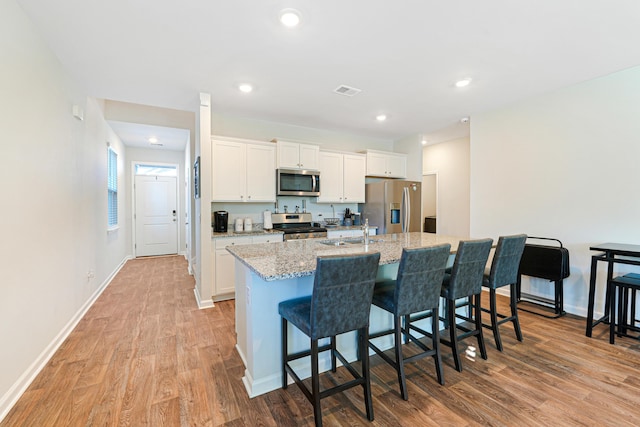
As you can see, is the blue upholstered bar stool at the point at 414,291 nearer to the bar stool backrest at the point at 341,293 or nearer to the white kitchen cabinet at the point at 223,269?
the bar stool backrest at the point at 341,293

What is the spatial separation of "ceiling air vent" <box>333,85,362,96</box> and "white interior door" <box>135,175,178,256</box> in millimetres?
5311

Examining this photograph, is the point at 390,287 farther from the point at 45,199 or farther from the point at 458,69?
the point at 45,199

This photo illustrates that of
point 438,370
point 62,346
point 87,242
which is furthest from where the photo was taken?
point 87,242

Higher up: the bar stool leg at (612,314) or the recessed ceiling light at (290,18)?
the recessed ceiling light at (290,18)

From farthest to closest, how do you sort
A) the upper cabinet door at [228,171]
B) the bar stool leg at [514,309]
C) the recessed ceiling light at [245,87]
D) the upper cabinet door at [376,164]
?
the upper cabinet door at [376,164], the upper cabinet door at [228,171], the recessed ceiling light at [245,87], the bar stool leg at [514,309]

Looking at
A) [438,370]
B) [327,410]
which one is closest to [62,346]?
[327,410]

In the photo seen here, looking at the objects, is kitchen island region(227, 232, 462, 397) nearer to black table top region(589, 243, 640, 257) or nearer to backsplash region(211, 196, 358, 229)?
black table top region(589, 243, 640, 257)

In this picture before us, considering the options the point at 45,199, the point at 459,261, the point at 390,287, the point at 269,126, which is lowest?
the point at 390,287

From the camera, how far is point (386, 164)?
5.41 m

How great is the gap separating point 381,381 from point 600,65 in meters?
3.58

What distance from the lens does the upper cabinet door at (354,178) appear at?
199 inches

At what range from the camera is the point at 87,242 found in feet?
11.0

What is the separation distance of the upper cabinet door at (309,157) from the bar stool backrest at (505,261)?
2939 mm

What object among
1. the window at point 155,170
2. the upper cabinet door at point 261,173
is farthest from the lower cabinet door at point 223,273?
the window at point 155,170
